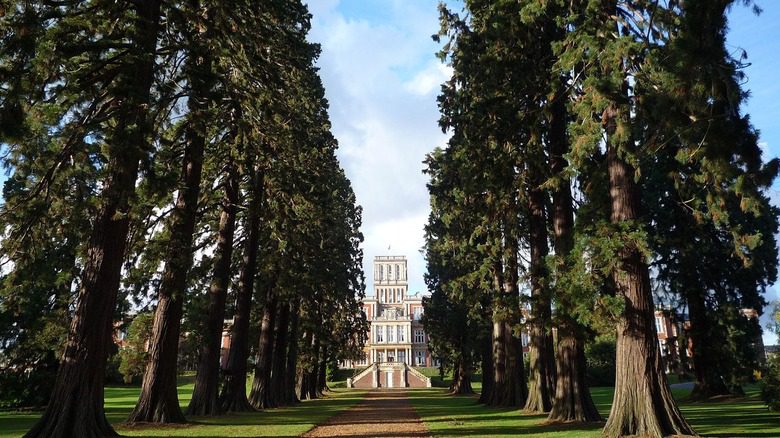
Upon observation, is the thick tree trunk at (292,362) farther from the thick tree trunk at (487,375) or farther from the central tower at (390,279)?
the central tower at (390,279)

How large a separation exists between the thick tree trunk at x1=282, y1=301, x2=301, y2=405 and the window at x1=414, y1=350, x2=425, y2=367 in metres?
65.1

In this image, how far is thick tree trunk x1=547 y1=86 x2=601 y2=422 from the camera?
40.2 ft

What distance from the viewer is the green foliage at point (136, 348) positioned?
1396 centimetres

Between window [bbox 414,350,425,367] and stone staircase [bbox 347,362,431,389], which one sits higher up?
window [bbox 414,350,425,367]

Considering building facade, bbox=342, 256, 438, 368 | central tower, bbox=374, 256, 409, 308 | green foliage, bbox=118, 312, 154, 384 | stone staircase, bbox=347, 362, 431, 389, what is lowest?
stone staircase, bbox=347, 362, 431, 389

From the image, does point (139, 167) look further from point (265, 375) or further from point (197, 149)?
point (265, 375)

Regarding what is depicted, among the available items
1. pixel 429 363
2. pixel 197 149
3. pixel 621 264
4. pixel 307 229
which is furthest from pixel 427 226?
pixel 429 363

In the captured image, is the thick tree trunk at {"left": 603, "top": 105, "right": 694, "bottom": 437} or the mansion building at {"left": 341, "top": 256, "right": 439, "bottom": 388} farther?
the mansion building at {"left": 341, "top": 256, "right": 439, "bottom": 388}

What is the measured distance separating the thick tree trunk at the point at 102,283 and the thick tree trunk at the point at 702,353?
25.5m

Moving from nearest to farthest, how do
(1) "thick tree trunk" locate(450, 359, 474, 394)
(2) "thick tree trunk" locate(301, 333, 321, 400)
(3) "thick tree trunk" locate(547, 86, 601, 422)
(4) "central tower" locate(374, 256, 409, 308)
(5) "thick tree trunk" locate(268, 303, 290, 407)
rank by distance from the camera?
1. (3) "thick tree trunk" locate(547, 86, 601, 422)
2. (5) "thick tree trunk" locate(268, 303, 290, 407)
3. (2) "thick tree trunk" locate(301, 333, 321, 400)
4. (1) "thick tree trunk" locate(450, 359, 474, 394)
5. (4) "central tower" locate(374, 256, 409, 308)

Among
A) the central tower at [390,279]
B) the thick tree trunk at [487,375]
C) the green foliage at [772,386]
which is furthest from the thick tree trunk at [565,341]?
the central tower at [390,279]

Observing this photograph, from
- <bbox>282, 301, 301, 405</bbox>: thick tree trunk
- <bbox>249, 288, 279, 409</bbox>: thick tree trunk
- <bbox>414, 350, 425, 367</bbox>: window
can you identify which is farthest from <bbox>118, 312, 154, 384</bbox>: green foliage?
<bbox>414, 350, 425, 367</bbox>: window

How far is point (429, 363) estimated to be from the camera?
94750 millimetres

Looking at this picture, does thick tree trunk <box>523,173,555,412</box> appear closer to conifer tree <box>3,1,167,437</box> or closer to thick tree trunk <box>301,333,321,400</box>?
conifer tree <box>3,1,167,437</box>
